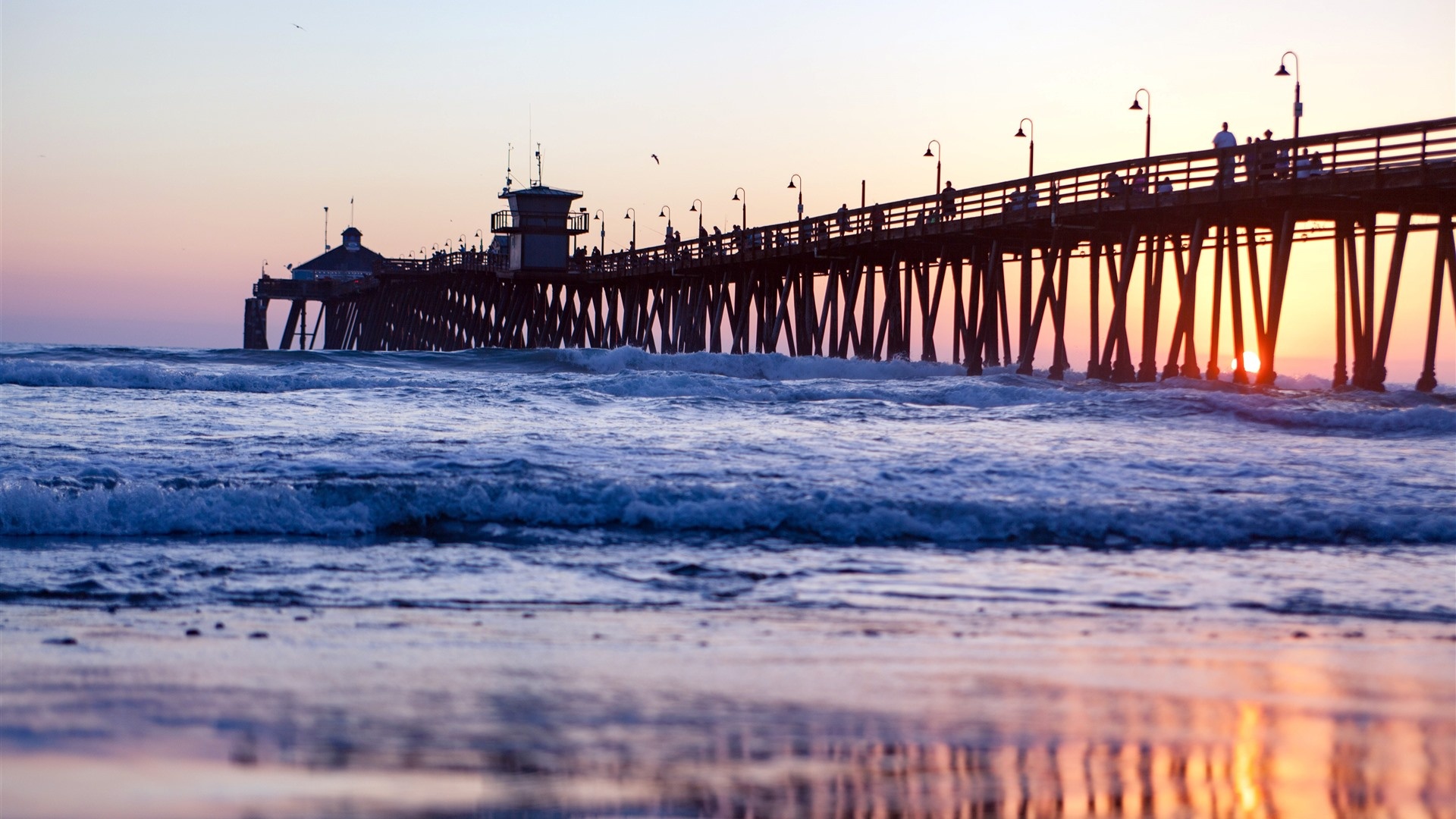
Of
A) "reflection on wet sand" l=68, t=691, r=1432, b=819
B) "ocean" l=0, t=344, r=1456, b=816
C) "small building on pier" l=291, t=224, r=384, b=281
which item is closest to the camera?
"reflection on wet sand" l=68, t=691, r=1432, b=819

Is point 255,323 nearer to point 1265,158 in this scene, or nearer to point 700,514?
point 1265,158

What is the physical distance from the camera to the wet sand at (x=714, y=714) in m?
3.29

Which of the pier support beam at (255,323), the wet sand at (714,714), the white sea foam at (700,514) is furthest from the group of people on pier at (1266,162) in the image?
the pier support beam at (255,323)

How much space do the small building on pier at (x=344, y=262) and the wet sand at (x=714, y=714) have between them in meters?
89.4

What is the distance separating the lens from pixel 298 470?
32.8ft

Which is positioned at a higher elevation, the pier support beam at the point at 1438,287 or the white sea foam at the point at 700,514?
the pier support beam at the point at 1438,287

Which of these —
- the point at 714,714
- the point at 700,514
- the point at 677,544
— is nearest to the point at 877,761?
the point at 714,714

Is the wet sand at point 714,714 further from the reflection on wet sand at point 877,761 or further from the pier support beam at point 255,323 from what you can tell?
the pier support beam at point 255,323

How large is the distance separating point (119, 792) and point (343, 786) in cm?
48

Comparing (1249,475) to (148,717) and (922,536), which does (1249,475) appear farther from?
(148,717)

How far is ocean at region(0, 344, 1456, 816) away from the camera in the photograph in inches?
165

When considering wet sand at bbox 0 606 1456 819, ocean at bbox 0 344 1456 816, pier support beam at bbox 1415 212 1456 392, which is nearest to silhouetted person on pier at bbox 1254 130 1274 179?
pier support beam at bbox 1415 212 1456 392

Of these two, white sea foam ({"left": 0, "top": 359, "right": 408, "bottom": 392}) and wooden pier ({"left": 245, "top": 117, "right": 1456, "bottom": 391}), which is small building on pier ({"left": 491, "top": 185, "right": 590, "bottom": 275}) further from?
white sea foam ({"left": 0, "top": 359, "right": 408, "bottom": 392})

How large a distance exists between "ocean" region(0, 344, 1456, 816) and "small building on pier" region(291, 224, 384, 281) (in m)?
79.2
